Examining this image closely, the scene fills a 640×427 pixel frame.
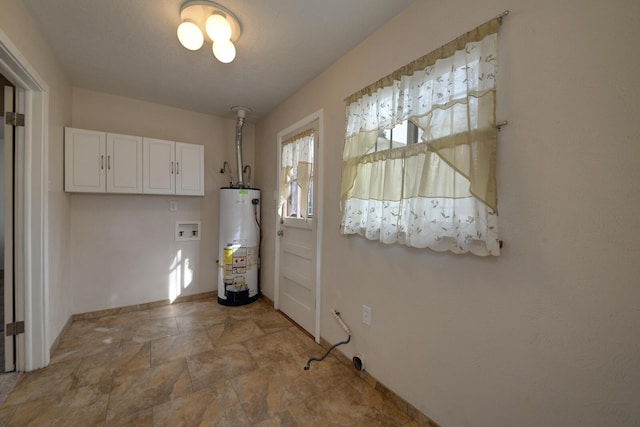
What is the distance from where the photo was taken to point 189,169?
9.71ft

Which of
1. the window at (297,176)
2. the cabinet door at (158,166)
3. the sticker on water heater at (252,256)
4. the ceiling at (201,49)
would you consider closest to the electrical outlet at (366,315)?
the window at (297,176)

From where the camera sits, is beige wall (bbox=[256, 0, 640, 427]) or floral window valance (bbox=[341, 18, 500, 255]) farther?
floral window valance (bbox=[341, 18, 500, 255])

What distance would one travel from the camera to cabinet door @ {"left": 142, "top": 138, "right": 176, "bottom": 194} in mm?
2725

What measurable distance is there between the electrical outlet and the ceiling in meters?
1.97

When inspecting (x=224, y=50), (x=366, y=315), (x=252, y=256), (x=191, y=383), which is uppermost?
(x=224, y=50)

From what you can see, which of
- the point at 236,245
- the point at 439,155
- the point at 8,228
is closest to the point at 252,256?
the point at 236,245

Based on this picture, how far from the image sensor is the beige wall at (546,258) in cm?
83

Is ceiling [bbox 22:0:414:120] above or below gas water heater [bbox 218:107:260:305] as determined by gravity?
above

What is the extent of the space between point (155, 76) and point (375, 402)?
3.26 meters

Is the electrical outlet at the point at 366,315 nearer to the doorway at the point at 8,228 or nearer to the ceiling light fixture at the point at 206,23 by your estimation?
the ceiling light fixture at the point at 206,23

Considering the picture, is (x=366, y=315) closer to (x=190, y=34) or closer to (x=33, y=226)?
(x=190, y=34)

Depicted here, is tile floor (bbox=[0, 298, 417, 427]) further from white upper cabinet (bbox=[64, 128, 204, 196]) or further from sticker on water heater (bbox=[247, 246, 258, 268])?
white upper cabinet (bbox=[64, 128, 204, 196])

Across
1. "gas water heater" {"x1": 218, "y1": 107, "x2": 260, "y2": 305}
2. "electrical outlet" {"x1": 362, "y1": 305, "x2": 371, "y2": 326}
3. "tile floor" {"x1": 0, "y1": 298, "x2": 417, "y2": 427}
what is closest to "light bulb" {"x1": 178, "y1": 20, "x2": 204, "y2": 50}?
"gas water heater" {"x1": 218, "y1": 107, "x2": 260, "y2": 305}

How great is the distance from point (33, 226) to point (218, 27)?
1.90m
